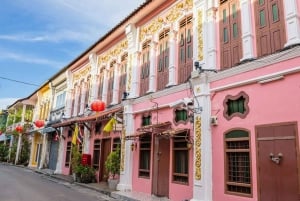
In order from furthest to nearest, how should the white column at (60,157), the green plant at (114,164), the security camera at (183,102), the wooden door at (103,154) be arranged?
the white column at (60,157) < the wooden door at (103,154) < the green plant at (114,164) < the security camera at (183,102)

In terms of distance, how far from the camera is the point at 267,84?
750cm

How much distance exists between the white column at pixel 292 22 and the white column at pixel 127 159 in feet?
24.9

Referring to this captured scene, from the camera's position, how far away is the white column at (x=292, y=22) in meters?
7.04

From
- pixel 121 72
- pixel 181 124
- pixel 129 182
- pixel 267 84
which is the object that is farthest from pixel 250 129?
pixel 121 72

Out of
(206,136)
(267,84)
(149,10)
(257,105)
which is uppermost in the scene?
(149,10)

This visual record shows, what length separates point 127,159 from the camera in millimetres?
12531

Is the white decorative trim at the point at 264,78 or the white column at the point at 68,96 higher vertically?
the white column at the point at 68,96

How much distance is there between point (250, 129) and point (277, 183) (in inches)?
60.5

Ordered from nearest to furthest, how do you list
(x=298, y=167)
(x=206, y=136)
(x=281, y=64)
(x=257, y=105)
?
(x=298, y=167), (x=281, y=64), (x=257, y=105), (x=206, y=136)

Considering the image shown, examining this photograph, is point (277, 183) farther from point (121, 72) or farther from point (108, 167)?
point (121, 72)

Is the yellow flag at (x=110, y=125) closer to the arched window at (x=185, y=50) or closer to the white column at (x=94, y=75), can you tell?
the arched window at (x=185, y=50)

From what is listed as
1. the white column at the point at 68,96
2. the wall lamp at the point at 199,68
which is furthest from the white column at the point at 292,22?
the white column at the point at 68,96

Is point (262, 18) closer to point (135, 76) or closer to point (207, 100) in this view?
point (207, 100)

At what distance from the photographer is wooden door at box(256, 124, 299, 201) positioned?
6.55 m
